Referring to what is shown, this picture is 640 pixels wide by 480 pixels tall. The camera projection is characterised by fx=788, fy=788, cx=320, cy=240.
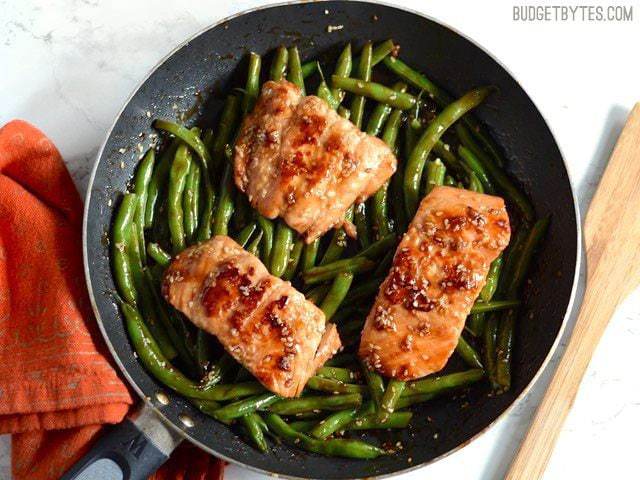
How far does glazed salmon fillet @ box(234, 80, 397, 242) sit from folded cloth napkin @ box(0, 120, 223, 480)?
0.83 m

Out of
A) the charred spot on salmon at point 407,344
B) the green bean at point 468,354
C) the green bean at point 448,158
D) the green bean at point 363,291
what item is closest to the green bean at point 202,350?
the green bean at point 363,291

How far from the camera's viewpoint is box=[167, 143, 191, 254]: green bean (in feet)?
11.5

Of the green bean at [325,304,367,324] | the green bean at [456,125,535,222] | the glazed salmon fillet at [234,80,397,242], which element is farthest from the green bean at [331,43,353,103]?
the green bean at [325,304,367,324]

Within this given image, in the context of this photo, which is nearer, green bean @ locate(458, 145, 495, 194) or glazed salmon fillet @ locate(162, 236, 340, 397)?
glazed salmon fillet @ locate(162, 236, 340, 397)

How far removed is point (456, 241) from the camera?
10.9 ft

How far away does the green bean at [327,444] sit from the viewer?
135 inches

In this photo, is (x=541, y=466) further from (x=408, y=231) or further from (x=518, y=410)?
(x=408, y=231)

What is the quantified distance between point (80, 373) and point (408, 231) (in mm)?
1498

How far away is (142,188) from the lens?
3.58m

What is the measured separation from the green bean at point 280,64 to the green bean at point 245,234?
2.30ft

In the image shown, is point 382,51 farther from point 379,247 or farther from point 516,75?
point 379,247

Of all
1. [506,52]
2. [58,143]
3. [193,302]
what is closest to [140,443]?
[193,302]

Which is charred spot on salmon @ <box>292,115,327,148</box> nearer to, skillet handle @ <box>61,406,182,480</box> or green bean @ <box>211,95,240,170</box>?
green bean @ <box>211,95,240,170</box>

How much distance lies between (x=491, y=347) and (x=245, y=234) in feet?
3.98
